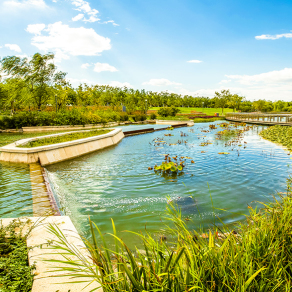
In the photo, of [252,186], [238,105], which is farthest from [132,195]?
[238,105]

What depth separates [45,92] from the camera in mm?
28281

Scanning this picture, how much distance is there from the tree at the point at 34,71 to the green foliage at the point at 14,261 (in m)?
28.3

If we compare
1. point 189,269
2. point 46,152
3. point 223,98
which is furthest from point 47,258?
point 223,98

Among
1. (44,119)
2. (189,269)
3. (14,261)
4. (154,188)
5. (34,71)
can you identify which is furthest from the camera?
(34,71)

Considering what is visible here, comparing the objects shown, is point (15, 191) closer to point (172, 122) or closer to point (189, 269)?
point (189, 269)

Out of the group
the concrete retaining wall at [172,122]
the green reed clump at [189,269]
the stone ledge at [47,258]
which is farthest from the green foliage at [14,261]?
the concrete retaining wall at [172,122]

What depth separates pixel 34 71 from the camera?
2755cm

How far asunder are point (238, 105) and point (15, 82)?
59029 mm

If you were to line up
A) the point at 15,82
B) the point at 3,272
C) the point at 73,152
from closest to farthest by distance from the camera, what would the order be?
1. the point at 3,272
2. the point at 73,152
3. the point at 15,82

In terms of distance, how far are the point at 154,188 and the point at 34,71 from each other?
Answer: 91.7 ft

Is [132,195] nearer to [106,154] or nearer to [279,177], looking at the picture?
[279,177]

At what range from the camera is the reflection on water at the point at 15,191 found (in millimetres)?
4484

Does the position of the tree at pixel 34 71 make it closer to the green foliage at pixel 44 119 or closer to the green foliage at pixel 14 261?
the green foliage at pixel 44 119

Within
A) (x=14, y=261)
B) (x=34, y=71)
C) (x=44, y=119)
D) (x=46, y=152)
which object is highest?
(x=34, y=71)
